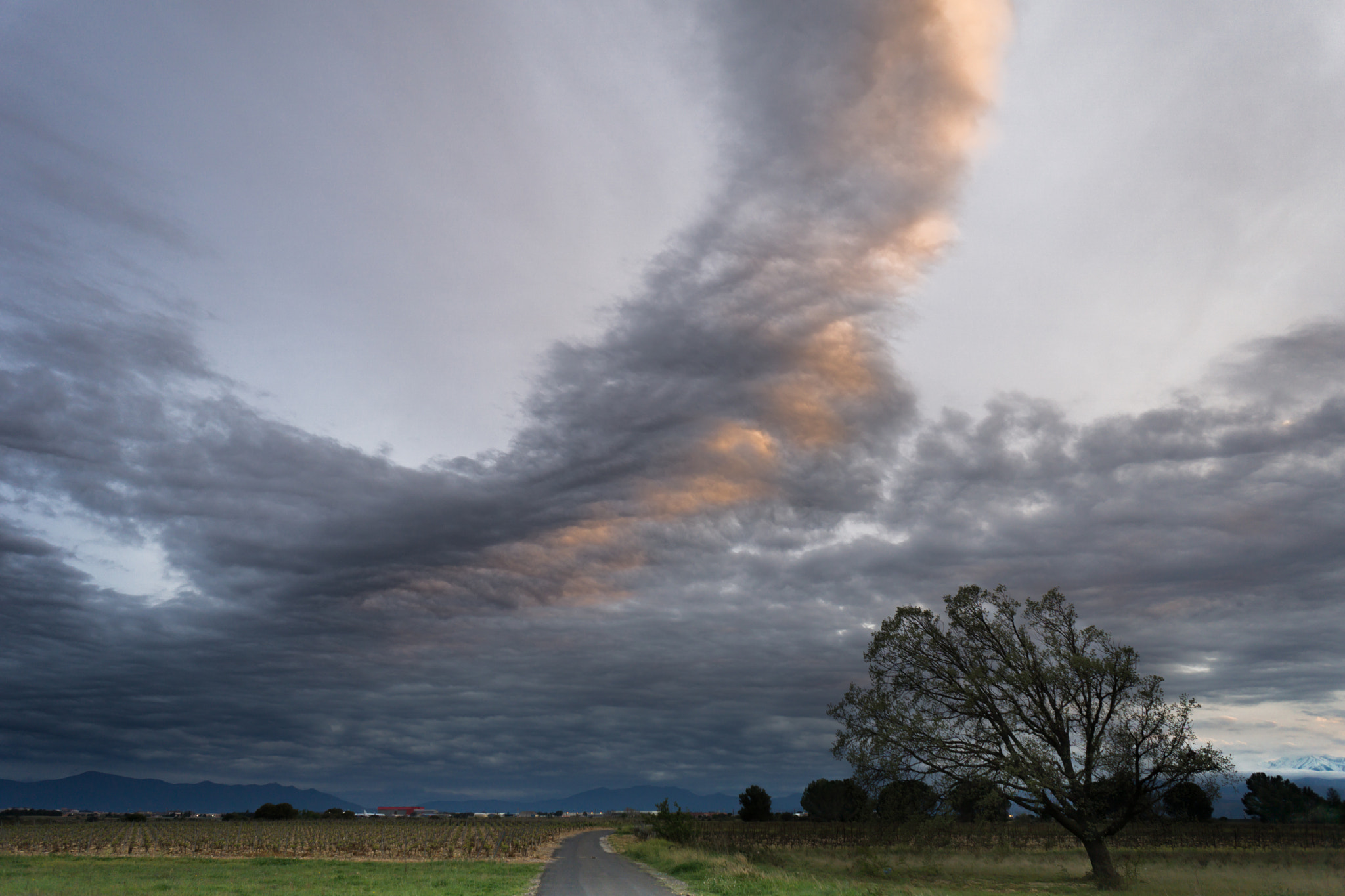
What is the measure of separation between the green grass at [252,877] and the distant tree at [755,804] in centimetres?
11141

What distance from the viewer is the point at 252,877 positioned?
4322 centimetres

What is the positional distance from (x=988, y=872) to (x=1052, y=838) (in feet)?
150

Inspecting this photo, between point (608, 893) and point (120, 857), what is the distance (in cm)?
5421

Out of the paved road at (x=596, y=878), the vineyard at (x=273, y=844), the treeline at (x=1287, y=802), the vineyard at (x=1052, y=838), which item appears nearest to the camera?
the paved road at (x=596, y=878)

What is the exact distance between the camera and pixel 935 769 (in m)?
38.6

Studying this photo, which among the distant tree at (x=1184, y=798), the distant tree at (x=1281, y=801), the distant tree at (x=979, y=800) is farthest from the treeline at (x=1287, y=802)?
the distant tree at (x=979, y=800)

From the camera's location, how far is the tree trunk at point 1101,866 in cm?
3672

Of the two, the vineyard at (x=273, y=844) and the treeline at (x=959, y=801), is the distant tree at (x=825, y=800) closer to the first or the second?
the vineyard at (x=273, y=844)

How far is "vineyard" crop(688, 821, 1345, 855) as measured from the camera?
226ft

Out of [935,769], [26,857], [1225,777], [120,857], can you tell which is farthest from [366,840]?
[1225,777]

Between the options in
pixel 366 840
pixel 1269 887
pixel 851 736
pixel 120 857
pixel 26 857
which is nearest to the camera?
pixel 1269 887

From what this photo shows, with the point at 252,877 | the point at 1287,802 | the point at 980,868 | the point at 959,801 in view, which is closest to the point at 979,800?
the point at 959,801

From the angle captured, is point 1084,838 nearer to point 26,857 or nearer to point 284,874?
point 284,874

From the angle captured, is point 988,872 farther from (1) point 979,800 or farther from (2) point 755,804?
(2) point 755,804
